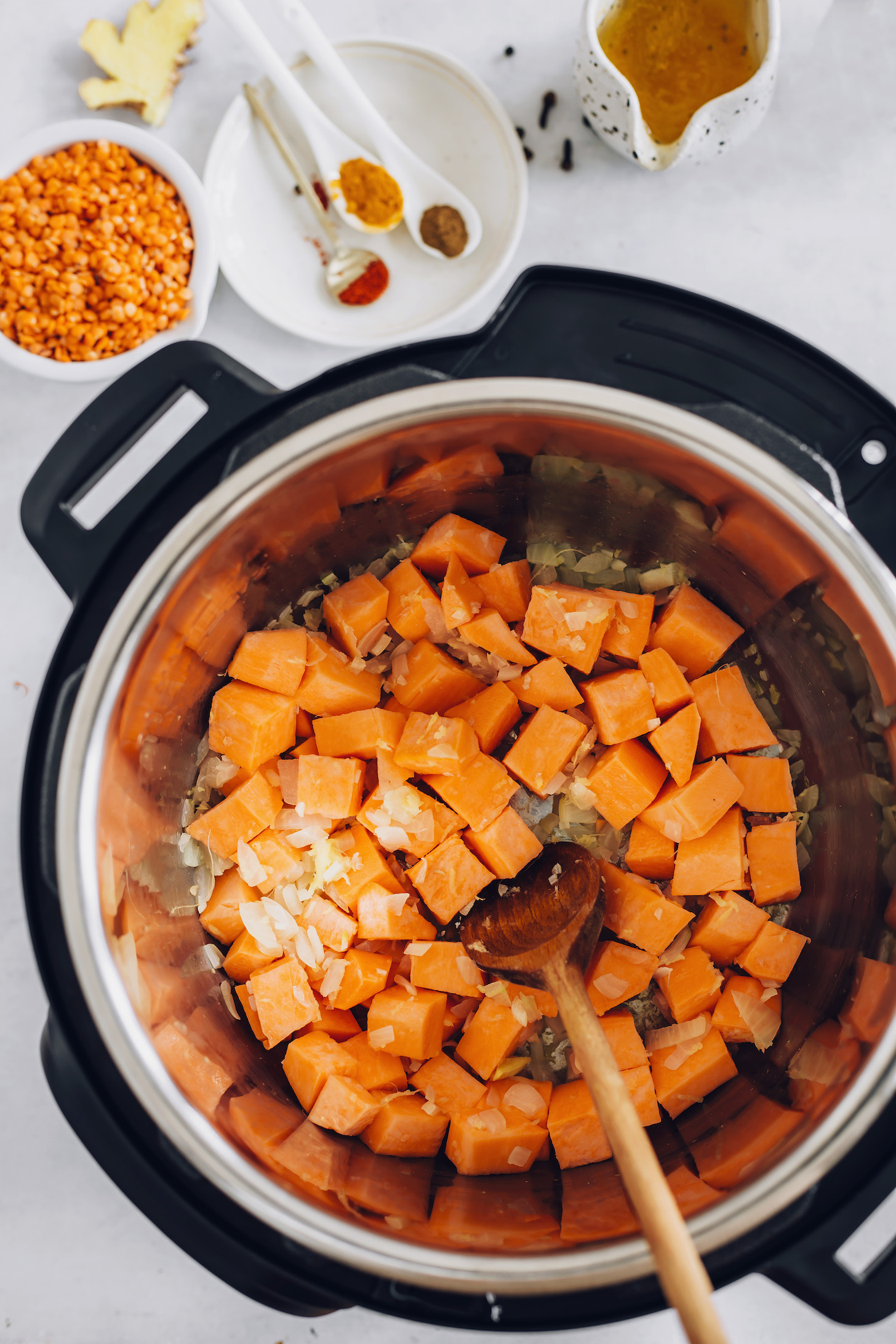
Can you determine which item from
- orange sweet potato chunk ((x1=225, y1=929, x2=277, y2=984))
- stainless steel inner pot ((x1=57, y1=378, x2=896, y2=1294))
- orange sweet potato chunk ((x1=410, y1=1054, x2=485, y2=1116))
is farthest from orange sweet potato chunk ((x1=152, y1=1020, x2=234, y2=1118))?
orange sweet potato chunk ((x1=410, y1=1054, x2=485, y2=1116))

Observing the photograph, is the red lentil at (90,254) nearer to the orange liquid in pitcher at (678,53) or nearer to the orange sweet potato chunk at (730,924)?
the orange liquid in pitcher at (678,53)

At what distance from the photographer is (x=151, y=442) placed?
108 centimetres

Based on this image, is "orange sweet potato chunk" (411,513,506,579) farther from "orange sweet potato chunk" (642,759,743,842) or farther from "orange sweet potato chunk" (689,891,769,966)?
"orange sweet potato chunk" (689,891,769,966)

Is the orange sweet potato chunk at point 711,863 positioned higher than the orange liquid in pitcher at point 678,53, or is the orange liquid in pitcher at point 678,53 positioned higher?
the orange liquid in pitcher at point 678,53

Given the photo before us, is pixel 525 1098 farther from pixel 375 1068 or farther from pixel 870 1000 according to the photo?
pixel 870 1000

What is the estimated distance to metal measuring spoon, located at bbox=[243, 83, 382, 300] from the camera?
117 cm

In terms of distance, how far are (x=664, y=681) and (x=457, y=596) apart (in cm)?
28

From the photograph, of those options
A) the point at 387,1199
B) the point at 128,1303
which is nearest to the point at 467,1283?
the point at 387,1199

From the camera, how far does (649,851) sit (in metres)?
1.04

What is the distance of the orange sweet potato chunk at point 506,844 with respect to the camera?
1.02 m

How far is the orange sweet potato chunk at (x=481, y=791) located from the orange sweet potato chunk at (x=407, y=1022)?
8.8 inches

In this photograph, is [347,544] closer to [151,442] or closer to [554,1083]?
[151,442]

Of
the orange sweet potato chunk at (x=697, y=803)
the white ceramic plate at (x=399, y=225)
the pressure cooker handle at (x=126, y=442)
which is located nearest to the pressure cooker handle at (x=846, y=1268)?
the orange sweet potato chunk at (x=697, y=803)

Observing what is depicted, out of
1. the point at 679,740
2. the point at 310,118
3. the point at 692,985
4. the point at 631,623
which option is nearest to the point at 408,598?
the point at 631,623
